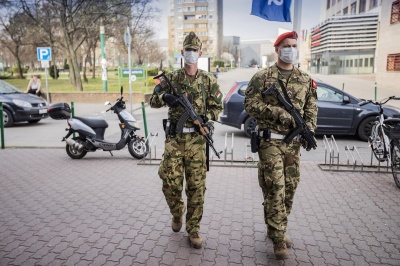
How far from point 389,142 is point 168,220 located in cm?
402

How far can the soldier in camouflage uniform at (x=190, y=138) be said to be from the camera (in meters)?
3.74

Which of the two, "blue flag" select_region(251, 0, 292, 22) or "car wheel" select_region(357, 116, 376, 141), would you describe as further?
"car wheel" select_region(357, 116, 376, 141)

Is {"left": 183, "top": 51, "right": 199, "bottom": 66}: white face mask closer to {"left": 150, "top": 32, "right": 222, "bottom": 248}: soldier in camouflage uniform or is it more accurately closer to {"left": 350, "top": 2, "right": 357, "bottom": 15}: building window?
{"left": 150, "top": 32, "right": 222, "bottom": 248}: soldier in camouflage uniform

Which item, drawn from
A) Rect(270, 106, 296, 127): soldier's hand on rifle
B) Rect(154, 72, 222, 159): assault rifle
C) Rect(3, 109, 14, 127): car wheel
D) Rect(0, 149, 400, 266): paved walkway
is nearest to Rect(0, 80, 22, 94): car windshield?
Rect(3, 109, 14, 127): car wheel

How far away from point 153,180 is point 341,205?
3.05 metres

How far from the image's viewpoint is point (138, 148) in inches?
303

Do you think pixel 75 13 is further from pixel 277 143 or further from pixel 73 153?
pixel 277 143

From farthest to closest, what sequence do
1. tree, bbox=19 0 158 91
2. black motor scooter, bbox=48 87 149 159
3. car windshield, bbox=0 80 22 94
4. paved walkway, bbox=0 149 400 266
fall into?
tree, bbox=19 0 158 91 < car windshield, bbox=0 80 22 94 < black motor scooter, bbox=48 87 149 159 < paved walkway, bbox=0 149 400 266

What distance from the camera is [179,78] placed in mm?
3811

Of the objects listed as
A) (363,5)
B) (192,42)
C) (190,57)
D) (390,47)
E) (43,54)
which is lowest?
(190,57)

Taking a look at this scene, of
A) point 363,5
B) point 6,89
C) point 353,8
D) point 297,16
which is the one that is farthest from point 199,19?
point 297,16

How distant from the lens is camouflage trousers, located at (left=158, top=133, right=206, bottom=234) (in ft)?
12.3

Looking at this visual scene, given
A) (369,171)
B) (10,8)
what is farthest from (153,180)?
(10,8)

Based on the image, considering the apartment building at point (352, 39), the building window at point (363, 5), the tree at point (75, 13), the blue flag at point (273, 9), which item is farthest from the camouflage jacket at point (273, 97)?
the building window at point (363, 5)
